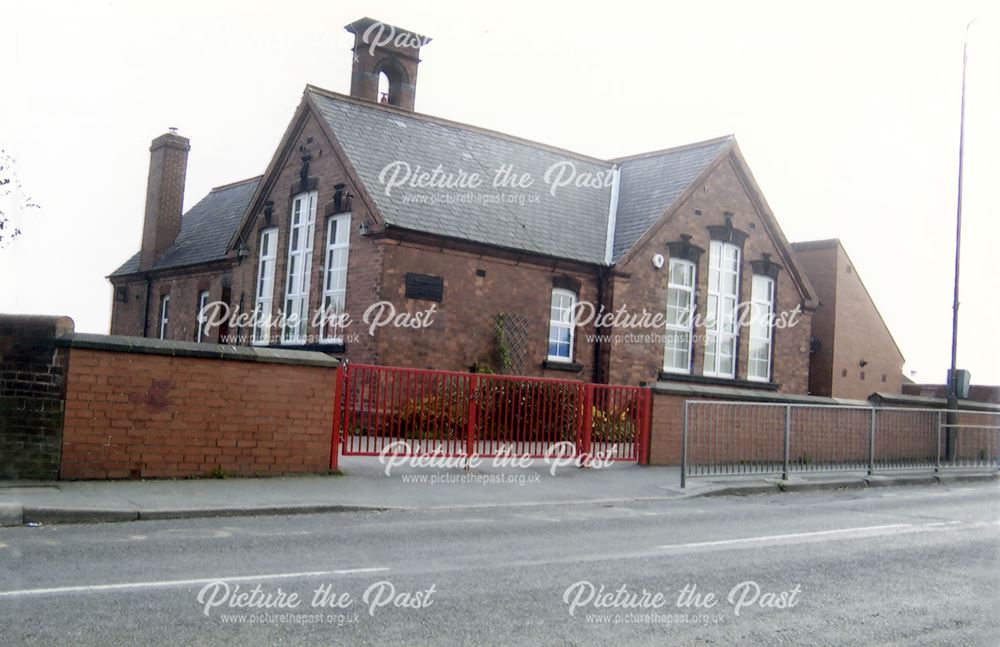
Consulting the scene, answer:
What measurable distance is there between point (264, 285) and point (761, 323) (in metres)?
14.3

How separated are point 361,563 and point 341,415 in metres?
6.63

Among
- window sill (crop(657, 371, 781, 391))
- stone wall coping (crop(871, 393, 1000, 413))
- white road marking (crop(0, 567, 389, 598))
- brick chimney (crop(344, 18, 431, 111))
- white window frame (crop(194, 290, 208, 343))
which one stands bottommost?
white road marking (crop(0, 567, 389, 598))

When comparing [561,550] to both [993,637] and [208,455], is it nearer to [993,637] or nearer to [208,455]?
[993,637]

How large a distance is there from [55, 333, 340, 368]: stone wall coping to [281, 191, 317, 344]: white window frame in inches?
406

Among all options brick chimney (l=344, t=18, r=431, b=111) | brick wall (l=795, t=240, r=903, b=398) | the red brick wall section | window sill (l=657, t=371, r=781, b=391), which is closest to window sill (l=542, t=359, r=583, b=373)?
window sill (l=657, t=371, r=781, b=391)

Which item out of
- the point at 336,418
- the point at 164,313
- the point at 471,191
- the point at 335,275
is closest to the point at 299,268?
the point at 335,275

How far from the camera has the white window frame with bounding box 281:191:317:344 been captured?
80.5 feet

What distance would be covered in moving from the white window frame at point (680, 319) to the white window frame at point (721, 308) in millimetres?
644

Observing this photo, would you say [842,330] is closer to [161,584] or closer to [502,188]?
[502,188]

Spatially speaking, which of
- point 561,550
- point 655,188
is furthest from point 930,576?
point 655,188

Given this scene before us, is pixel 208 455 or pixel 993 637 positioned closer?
pixel 993 637

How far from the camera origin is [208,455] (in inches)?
513

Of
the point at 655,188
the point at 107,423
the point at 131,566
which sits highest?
the point at 655,188

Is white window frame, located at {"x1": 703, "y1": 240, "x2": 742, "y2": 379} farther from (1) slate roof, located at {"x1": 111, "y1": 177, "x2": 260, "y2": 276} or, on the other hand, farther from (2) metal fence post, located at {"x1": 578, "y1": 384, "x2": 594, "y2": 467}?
(1) slate roof, located at {"x1": 111, "y1": 177, "x2": 260, "y2": 276}
